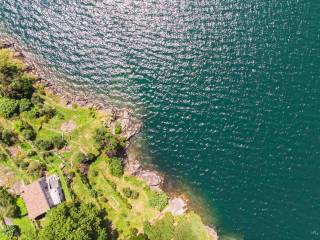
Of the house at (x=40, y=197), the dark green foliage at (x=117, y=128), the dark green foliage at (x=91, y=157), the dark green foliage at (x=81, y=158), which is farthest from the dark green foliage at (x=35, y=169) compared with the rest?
the dark green foliage at (x=117, y=128)

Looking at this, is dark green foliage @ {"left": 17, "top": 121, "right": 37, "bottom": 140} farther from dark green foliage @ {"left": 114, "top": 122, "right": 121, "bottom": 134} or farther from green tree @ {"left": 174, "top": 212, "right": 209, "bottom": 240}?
green tree @ {"left": 174, "top": 212, "right": 209, "bottom": 240}

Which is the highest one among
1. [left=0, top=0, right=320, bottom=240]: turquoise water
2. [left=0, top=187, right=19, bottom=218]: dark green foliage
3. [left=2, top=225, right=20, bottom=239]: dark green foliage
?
[left=0, top=0, right=320, bottom=240]: turquoise water

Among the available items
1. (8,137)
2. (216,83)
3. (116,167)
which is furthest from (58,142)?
(216,83)

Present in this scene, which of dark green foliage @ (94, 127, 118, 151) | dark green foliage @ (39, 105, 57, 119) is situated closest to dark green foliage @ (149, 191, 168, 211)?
dark green foliage @ (94, 127, 118, 151)

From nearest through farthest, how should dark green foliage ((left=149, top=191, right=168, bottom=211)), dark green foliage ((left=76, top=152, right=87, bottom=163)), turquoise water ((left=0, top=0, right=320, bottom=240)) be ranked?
turquoise water ((left=0, top=0, right=320, bottom=240)) → dark green foliage ((left=149, top=191, right=168, bottom=211)) → dark green foliage ((left=76, top=152, right=87, bottom=163))

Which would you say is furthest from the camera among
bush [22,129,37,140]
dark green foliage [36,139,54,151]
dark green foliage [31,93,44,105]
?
dark green foliage [31,93,44,105]

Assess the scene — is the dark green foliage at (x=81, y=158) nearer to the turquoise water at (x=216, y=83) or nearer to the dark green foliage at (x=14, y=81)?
the turquoise water at (x=216, y=83)
